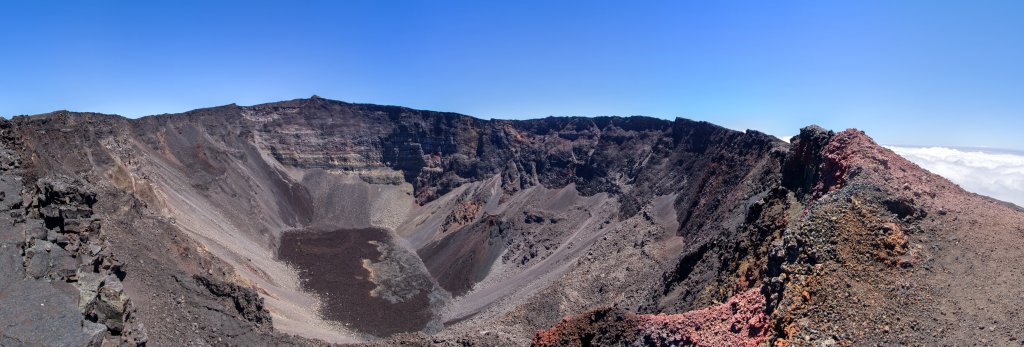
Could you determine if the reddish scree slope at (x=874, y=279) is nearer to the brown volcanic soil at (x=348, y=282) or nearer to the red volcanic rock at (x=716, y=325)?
the red volcanic rock at (x=716, y=325)

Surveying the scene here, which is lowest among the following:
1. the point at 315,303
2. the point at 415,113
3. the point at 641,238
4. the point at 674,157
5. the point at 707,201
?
the point at 315,303

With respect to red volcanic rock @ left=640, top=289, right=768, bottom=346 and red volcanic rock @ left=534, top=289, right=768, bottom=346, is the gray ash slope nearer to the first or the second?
red volcanic rock @ left=640, top=289, right=768, bottom=346

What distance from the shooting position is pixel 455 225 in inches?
2813

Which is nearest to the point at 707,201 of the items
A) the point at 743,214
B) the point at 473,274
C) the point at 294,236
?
the point at 743,214

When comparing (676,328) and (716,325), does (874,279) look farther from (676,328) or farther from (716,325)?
(676,328)

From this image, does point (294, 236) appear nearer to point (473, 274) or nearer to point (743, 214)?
point (473, 274)

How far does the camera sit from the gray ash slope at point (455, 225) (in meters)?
18.6

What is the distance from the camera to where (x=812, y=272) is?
736 inches

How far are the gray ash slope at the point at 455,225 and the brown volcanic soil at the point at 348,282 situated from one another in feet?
1.40

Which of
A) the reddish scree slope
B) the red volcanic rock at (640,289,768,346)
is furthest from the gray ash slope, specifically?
the red volcanic rock at (640,289,768,346)

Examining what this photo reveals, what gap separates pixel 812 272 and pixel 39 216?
94.3 ft

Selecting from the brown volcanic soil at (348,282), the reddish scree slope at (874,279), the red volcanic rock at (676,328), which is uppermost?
the reddish scree slope at (874,279)

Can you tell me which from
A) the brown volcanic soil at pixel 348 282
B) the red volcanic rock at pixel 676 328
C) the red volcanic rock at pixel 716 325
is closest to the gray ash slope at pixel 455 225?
the brown volcanic soil at pixel 348 282

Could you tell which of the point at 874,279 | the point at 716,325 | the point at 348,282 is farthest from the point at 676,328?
the point at 348,282
